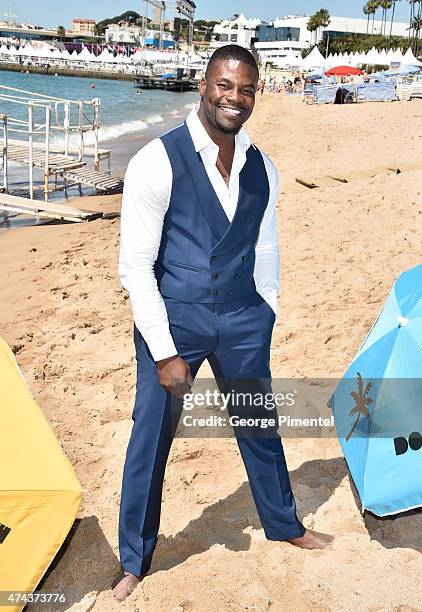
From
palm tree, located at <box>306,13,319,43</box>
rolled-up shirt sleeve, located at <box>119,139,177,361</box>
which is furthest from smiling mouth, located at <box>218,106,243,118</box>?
palm tree, located at <box>306,13,319,43</box>

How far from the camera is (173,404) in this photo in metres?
2.61

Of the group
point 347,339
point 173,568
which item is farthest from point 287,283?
point 173,568

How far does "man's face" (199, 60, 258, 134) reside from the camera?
231cm

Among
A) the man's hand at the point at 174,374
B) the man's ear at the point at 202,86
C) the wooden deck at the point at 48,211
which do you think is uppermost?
the man's ear at the point at 202,86

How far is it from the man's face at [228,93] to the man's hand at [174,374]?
0.89 meters

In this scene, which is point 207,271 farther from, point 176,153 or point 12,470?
point 12,470

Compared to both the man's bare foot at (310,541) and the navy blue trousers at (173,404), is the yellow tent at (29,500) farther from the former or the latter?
the man's bare foot at (310,541)

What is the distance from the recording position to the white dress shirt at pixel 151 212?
7.50 feet

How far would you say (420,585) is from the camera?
9.03ft

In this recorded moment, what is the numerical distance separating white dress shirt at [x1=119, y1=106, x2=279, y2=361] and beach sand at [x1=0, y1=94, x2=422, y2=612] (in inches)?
45.7

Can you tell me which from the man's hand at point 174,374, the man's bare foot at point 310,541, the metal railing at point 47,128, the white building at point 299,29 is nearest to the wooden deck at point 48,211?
the metal railing at point 47,128

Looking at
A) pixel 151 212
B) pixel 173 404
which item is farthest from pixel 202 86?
pixel 173 404

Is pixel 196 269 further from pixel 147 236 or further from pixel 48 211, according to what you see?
pixel 48 211

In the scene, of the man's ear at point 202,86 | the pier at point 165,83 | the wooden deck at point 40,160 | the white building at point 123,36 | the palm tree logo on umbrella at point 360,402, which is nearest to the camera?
the man's ear at point 202,86
